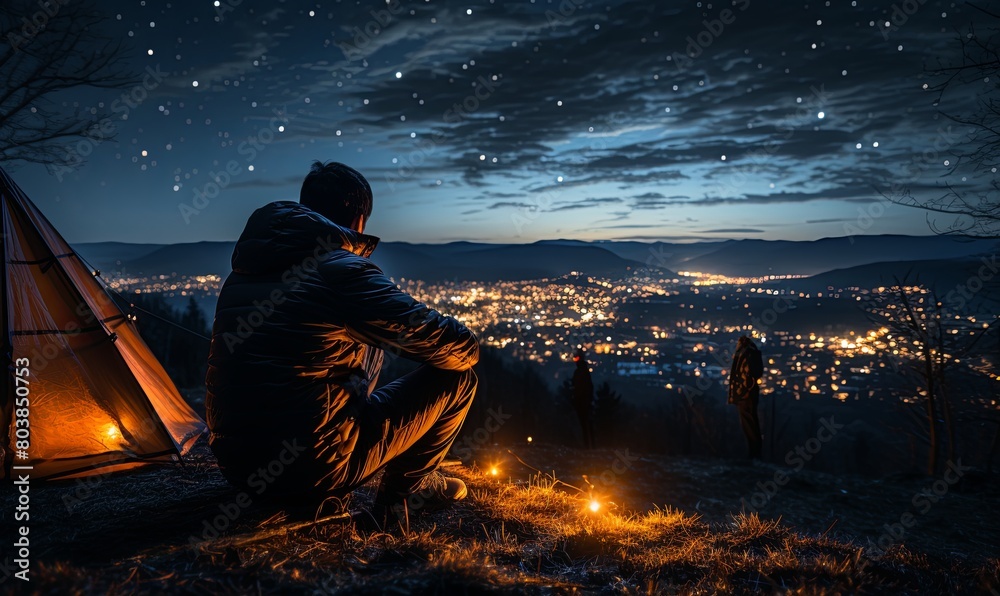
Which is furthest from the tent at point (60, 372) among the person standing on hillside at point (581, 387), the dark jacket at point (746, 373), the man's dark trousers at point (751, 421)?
the man's dark trousers at point (751, 421)

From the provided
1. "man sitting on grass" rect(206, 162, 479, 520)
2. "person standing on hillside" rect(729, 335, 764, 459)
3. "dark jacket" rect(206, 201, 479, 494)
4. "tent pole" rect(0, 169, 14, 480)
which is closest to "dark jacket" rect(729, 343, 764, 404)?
"person standing on hillside" rect(729, 335, 764, 459)

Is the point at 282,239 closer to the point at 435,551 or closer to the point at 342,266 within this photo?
the point at 342,266

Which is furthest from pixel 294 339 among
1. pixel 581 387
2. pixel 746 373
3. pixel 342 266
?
pixel 746 373

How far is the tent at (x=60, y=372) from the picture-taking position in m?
4.48

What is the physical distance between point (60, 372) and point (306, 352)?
4.04 meters

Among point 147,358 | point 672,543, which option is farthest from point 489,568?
point 147,358

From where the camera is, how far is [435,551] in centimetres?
262

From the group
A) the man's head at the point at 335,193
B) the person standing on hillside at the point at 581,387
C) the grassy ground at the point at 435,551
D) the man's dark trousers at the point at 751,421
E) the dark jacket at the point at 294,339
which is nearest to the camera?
the grassy ground at the point at 435,551

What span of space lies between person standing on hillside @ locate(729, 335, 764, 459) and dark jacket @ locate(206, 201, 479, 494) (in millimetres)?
9872

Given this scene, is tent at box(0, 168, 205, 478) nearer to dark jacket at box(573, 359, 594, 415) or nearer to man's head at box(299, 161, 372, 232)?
man's head at box(299, 161, 372, 232)

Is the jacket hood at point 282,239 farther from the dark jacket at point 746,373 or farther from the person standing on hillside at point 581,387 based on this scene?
the dark jacket at point 746,373

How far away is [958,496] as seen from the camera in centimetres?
898

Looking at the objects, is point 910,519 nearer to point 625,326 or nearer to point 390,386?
point 390,386

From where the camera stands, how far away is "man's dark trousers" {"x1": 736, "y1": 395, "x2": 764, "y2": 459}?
1086cm
